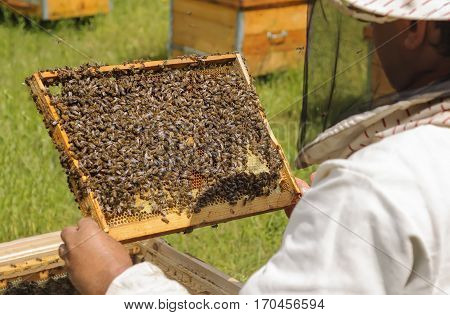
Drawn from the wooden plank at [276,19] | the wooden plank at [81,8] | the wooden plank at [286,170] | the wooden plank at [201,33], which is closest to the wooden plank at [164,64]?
the wooden plank at [286,170]

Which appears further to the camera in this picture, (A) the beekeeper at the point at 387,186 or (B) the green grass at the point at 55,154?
(B) the green grass at the point at 55,154

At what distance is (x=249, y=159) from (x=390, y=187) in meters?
1.37

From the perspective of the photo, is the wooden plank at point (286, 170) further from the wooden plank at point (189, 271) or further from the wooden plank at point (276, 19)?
the wooden plank at point (276, 19)

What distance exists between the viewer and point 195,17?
229 inches

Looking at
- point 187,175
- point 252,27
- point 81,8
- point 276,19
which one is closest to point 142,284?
point 187,175

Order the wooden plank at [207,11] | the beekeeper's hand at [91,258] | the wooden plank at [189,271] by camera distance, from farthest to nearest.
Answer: the wooden plank at [207,11] → the wooden plank at [189,271] → the beekeeper's hand at [91,258]

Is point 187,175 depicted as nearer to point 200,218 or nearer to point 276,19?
point 200,218

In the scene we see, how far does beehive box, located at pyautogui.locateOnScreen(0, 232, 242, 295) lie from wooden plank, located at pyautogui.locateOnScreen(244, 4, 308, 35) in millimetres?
3609

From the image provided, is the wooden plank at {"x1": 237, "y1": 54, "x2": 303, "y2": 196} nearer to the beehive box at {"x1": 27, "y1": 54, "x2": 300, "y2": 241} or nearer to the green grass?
the beehive box at {"x1": 27, "y1": 54, "x2": 300, "y2": 241}

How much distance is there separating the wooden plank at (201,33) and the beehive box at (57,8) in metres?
0.65

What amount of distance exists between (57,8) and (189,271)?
2.32 metres

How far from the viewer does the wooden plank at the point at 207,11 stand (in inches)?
240

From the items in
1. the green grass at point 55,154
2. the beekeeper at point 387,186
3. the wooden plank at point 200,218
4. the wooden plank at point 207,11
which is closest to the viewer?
the beekeeper at point 387,186

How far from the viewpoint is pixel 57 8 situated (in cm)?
470
